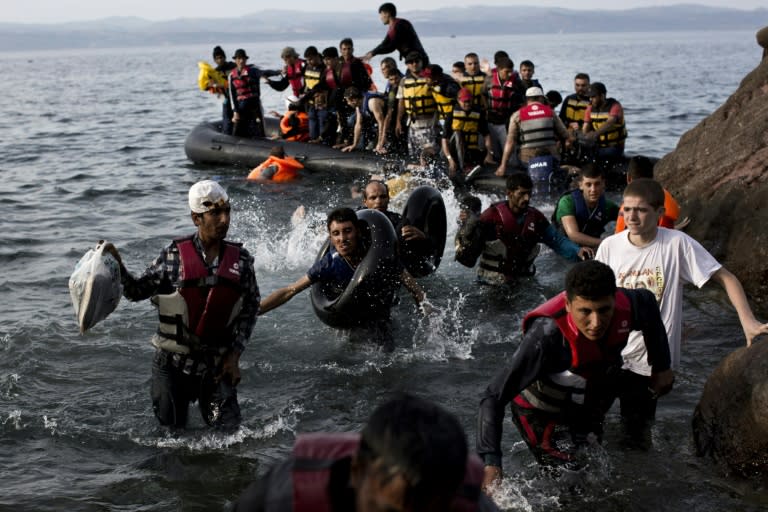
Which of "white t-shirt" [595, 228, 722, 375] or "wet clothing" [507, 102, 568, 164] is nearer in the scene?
"white t-shirt" [595, 228, 722, 375]

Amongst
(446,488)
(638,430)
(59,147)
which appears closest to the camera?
(446,488)

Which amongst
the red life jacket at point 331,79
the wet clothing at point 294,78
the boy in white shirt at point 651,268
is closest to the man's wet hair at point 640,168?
the boy in white shirt at point 651,268

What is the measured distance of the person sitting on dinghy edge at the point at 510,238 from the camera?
796 centimetres

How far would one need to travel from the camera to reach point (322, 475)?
211cm

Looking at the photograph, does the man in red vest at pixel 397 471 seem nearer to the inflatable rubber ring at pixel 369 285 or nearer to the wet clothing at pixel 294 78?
the inflatable rubber ring at pixel 369 285

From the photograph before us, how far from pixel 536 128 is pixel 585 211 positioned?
17.4 feet

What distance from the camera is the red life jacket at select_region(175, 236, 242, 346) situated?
513 cm

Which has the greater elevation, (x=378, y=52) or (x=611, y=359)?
(x=378, y=52)

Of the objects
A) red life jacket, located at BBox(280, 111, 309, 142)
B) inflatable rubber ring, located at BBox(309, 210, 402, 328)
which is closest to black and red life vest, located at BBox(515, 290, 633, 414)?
inflatable rubber ring, located at BBox(309, 210, 402, 328)

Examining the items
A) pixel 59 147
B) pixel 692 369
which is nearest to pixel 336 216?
pixel 692 369

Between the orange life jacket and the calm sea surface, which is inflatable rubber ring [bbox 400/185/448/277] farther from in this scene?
the orange life jacket

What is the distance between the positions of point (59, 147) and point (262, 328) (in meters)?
17.2

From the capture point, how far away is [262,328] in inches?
352

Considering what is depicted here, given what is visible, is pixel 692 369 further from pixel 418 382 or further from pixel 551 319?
pixel 551 319
